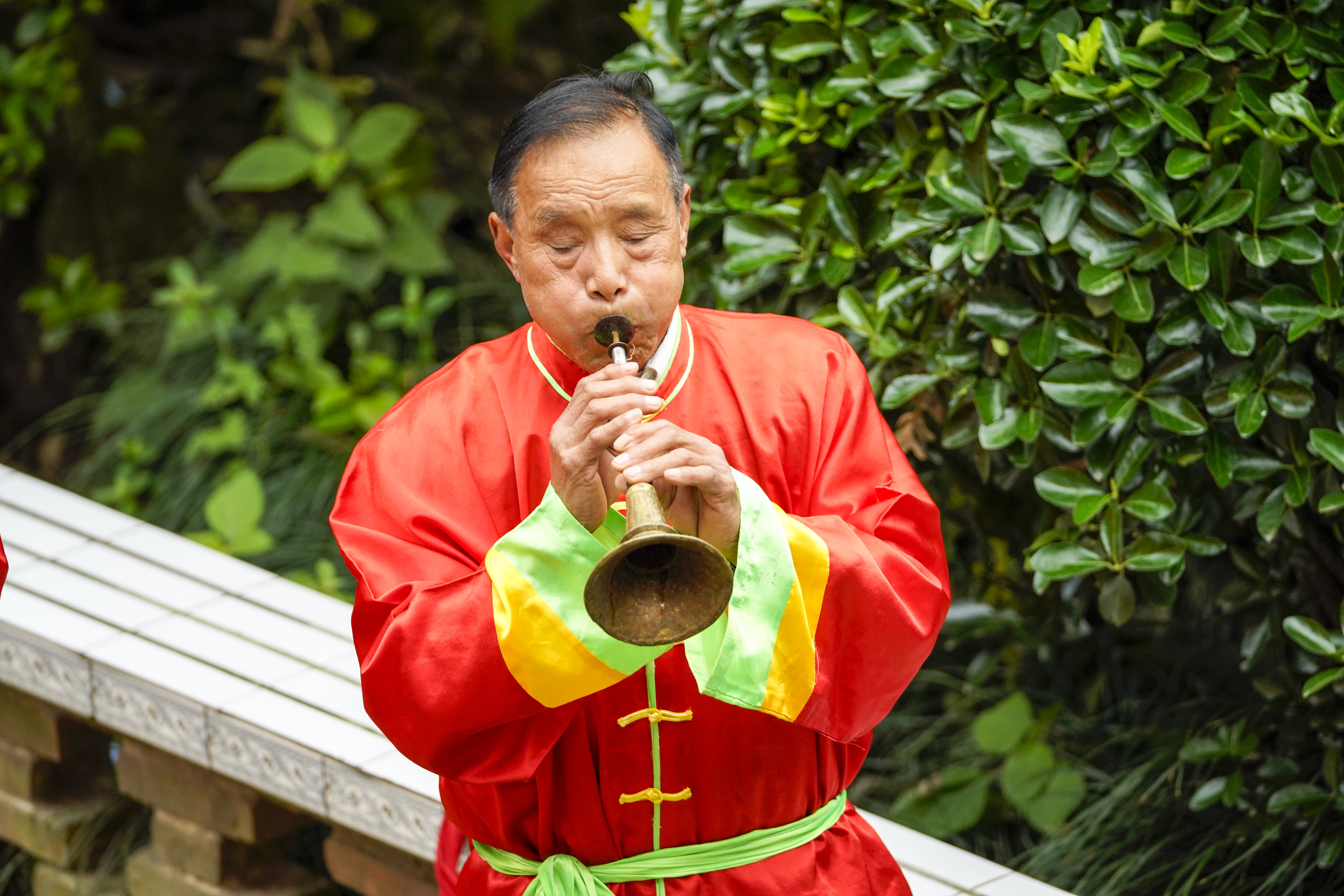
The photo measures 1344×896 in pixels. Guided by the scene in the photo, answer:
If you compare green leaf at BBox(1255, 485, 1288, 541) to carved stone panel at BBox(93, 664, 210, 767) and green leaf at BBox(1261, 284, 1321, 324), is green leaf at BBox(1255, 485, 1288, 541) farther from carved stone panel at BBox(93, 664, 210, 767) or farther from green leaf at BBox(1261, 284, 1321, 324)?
carved stone panel at BBox(93, 664, 210, 767)

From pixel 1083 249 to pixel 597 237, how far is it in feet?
3.44

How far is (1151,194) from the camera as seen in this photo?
2.39m

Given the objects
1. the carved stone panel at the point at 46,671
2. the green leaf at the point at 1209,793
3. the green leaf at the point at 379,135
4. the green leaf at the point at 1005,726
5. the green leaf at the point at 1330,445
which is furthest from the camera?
the green leaf at the point at 379,135

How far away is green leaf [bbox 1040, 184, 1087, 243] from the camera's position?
8.12ft

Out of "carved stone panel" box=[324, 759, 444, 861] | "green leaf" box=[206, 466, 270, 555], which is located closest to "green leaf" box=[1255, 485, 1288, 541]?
"carved stone panel" box=[324, 759, 444, 861]

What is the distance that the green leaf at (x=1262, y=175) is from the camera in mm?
2346

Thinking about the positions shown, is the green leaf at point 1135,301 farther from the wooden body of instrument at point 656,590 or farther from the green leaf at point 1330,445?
the wooden body of instrument at point 656,590

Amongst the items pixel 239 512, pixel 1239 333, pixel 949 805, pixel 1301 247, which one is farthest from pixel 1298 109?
pixel 239 512

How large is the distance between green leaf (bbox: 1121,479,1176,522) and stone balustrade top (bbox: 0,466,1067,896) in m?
0.67

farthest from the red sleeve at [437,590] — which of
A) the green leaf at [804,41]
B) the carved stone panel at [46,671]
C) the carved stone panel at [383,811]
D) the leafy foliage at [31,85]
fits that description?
→ the leafy foliage at [31,85]

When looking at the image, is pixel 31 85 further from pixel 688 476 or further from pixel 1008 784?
pixel 688 476

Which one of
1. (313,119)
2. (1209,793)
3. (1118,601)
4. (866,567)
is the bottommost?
(1209,793)

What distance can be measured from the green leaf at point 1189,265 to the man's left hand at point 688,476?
1.01 metres

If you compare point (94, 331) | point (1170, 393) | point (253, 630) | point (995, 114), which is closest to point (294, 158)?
point (94, 331)
